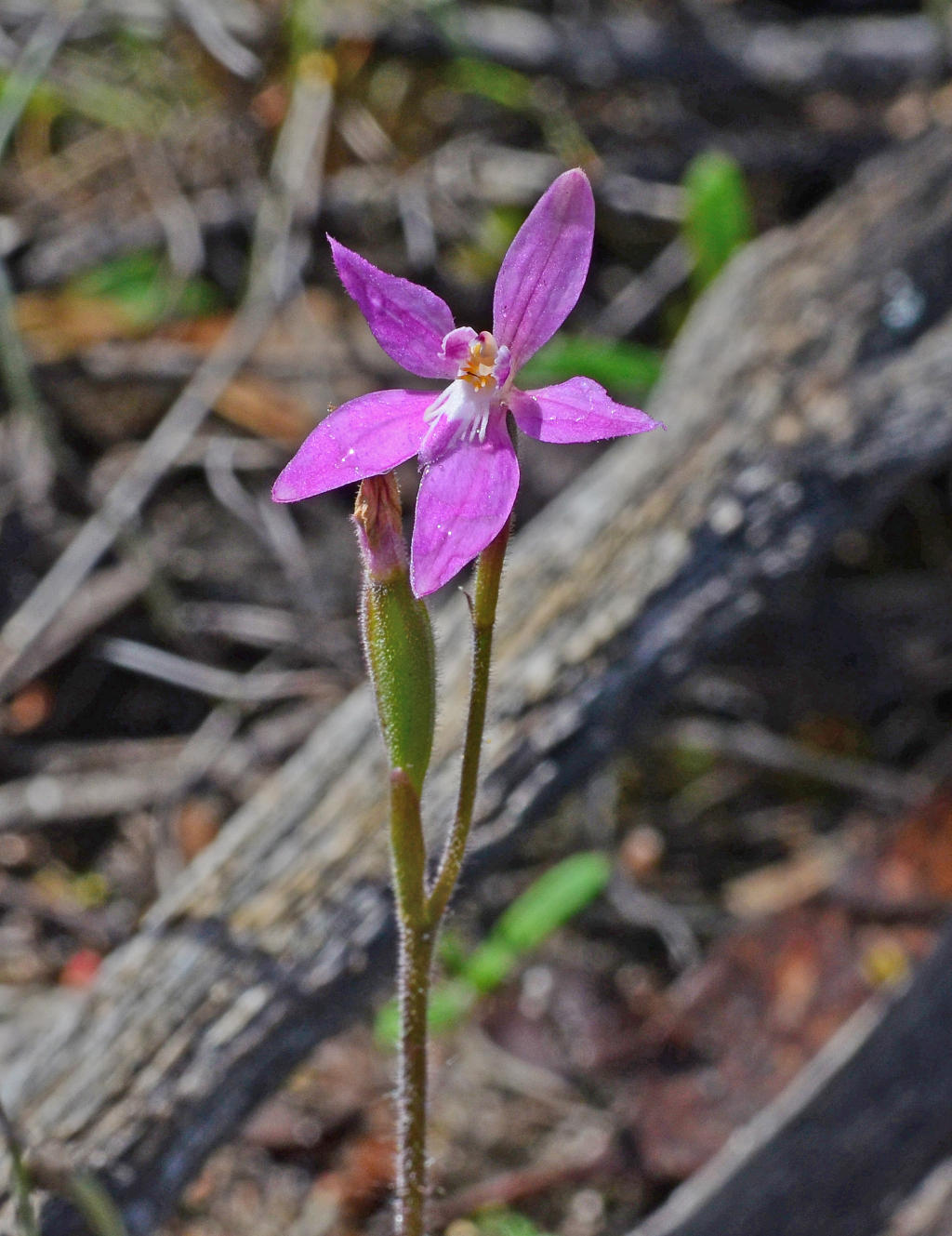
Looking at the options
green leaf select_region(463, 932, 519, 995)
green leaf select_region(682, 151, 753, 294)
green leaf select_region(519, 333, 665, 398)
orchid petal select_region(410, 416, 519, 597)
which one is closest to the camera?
orchid petal select_region(410, 416, 519, 597)

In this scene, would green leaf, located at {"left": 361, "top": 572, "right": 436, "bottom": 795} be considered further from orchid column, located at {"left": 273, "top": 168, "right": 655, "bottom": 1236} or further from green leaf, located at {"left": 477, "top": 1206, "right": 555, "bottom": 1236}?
green leaf, located at {"left": 477, "top": 1206, "right": 555, "bottom": 1236}

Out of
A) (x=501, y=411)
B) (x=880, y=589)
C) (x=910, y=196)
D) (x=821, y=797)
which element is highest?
(x=910, y=196)

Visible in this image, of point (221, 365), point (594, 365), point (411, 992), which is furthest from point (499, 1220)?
point (221, 365)

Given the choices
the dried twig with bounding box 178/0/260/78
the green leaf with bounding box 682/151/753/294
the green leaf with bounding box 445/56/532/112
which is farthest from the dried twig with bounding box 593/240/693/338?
the dried twig with bounding box 178/0/260/78

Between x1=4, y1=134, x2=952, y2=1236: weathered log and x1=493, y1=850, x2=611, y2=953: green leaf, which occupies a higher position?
x1=4, y1=134, x2=952, y2=1236: weathered log

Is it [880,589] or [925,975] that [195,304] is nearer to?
[880,589]

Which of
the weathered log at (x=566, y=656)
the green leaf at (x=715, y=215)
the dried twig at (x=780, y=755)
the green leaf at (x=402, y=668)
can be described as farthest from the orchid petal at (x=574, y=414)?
the green leaf at (x=715, y=215)

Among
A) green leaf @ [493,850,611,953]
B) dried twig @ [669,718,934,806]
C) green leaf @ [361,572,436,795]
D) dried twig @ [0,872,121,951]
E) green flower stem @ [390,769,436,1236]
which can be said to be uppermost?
green leaf @ [361,572,436,795]

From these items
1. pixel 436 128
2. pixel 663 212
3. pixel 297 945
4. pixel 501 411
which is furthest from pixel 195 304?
pixel 501 411
